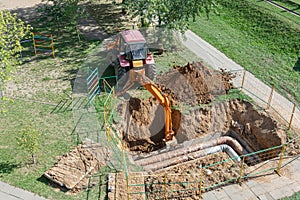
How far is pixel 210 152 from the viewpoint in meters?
17.4

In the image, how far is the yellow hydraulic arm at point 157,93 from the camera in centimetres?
1662

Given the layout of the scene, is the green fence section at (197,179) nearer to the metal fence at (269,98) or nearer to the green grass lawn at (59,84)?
the green grass lawn at (59,84)

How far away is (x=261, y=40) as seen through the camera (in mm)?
24781

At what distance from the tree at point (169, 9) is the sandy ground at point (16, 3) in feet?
37.1

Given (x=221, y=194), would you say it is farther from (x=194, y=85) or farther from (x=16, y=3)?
(x=16, y=3)

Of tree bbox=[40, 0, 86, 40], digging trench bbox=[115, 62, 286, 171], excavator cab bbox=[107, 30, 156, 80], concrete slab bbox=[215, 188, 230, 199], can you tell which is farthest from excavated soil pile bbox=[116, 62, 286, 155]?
tree bbox=[40, 0, 86, 40]

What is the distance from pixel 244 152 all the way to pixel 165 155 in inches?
146

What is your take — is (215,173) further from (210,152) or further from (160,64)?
(160,64)

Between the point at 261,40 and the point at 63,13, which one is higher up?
the point at 63,13

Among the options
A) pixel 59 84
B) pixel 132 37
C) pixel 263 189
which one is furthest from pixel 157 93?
pixel 59 84

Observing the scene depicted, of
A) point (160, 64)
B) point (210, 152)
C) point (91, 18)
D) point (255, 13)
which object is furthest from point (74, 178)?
point (255, 13)

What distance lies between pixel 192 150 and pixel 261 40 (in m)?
10.8

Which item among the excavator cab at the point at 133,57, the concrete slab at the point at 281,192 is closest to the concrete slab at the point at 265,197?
the concrete slab at the point at 281,192

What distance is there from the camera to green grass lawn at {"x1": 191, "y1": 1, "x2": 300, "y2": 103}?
21156mm
